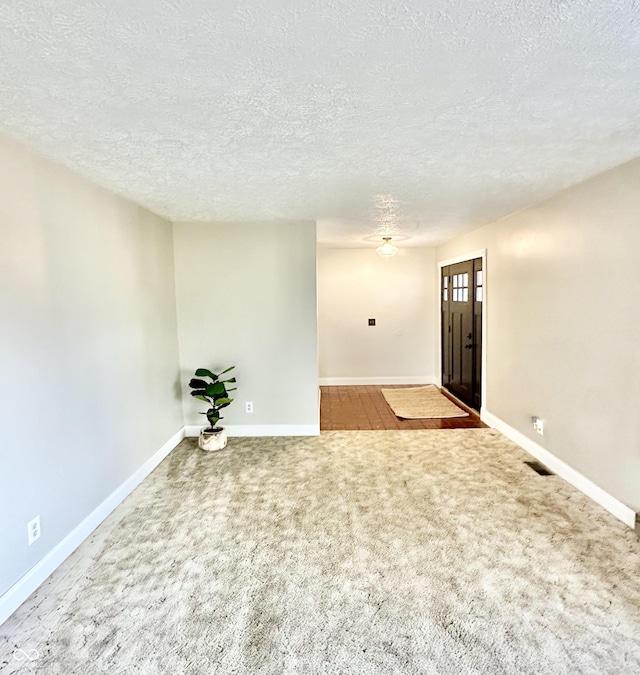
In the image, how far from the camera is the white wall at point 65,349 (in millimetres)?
1938

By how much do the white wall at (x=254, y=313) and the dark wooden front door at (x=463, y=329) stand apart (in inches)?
84.1

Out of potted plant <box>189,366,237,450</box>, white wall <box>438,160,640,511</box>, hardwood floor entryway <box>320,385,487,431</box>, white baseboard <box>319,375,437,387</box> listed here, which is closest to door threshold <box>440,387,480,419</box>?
hardwood floor entryway <box>320,385,487,431</box>

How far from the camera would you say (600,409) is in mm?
2740

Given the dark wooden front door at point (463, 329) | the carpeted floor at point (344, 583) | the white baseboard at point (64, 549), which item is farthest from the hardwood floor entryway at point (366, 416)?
the white baseboard at point (64, 549)

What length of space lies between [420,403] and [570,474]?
96.7 inches

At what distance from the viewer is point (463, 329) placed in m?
5.43

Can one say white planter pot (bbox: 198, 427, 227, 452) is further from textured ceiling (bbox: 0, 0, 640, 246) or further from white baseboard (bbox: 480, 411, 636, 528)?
white baseboard (bbox: 480, 411, 636, 528)

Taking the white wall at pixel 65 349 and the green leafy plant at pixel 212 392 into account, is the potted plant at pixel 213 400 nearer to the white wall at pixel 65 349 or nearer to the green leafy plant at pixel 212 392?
the green leafy plant at pixel 212 392

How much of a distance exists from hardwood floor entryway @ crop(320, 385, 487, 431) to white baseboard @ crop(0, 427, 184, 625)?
203 cm

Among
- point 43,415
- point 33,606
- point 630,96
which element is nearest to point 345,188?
point 630,96

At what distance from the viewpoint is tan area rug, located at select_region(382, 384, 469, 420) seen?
496cm

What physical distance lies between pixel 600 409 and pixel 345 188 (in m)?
2.33

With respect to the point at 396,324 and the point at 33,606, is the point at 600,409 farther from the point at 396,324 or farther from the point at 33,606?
the point at 396,324

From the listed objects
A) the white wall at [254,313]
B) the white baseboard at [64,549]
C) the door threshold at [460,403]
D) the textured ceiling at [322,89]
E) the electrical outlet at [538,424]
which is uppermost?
the textured ceiling at [322,89]
